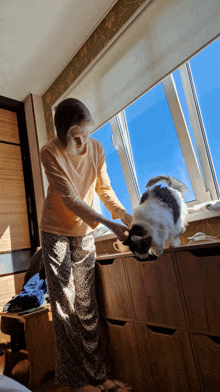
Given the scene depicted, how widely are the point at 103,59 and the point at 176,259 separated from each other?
177cm

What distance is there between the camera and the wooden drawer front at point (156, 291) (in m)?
1.23

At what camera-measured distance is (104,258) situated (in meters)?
1.58

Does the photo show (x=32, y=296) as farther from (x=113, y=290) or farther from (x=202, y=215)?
(x=202, y=215)

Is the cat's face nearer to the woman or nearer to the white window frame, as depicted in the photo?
the woman

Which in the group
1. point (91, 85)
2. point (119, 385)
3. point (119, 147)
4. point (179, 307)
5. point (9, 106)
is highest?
point (9, 106)

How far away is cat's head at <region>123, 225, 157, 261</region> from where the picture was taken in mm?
1173

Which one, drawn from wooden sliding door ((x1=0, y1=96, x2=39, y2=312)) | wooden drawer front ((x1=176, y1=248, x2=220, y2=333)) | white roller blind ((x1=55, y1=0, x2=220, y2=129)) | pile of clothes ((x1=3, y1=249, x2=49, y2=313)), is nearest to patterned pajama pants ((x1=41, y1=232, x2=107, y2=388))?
pile of clothes ((x1=3, y1=249, x2=49, y2=313))

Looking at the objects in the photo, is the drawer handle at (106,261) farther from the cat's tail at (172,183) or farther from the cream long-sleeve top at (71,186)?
the cat's tail at (172,183)

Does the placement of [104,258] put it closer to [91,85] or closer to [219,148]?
[219,148]

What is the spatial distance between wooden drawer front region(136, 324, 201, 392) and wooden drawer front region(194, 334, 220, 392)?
0.04m

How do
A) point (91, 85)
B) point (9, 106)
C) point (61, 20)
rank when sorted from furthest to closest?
1. point (9, 106)
2. point (91, 85)
3. point (61, 20)

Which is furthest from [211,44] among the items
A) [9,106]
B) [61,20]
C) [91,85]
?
[9,106]

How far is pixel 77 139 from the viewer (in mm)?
1484

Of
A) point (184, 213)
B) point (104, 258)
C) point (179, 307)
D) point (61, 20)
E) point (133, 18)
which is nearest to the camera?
point (179, 307)
